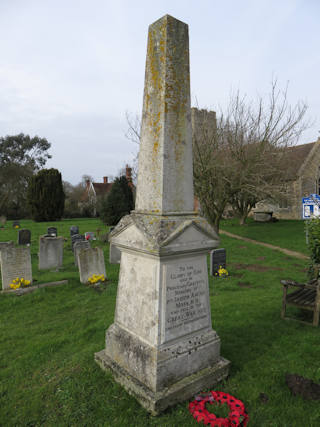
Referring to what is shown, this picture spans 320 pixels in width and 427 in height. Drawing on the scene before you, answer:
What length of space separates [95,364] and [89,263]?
4.68 metres

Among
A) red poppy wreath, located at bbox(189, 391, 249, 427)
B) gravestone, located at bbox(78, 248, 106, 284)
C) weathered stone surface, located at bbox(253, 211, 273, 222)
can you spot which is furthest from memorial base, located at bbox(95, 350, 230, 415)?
weathered stone surface, located at bbox(253, 211, 273, 222)

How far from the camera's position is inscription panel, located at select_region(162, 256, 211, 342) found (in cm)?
292

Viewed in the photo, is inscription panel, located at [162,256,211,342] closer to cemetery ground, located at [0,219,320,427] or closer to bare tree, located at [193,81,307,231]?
cemetery ground, located at [0,219,320,427]

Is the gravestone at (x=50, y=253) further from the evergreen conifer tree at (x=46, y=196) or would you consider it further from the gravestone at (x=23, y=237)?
the evergreen conifer tree at (x=46, y=196)

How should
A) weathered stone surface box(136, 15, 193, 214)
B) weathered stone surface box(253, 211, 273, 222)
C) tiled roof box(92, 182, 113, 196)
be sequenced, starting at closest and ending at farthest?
weathered stone surface box(136, 15, 193, 214) < weathered stone surface box(253, 211, 273, 222) < tiled roof box(92, 182, 113, 196)

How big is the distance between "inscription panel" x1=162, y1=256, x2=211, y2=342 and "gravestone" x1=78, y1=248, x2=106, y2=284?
213 inches

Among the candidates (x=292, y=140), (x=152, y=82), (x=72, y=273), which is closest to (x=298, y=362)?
(x=152, y=82)

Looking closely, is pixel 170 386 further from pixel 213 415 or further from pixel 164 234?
pixel 164 234

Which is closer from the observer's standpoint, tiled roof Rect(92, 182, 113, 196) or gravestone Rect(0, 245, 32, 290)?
gravestone Rect(0, 245, 32, 290)

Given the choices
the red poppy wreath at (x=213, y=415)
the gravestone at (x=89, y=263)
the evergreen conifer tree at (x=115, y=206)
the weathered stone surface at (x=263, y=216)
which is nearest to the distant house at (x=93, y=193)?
the evergreen conifer tree at (x=115, y=206)

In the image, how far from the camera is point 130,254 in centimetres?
324

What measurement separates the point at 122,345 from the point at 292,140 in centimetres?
1593

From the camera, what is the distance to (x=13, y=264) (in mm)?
7406

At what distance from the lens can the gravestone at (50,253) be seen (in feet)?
31.7
